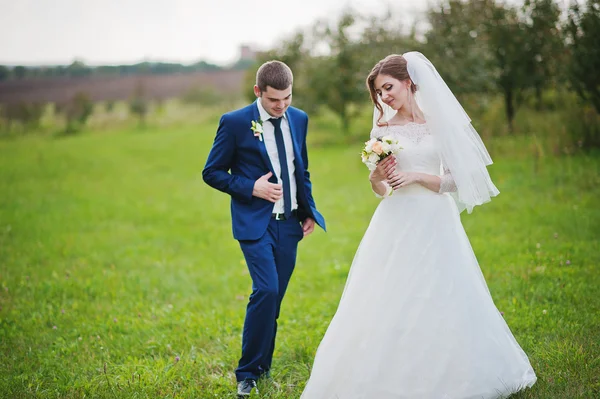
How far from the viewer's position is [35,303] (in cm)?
691

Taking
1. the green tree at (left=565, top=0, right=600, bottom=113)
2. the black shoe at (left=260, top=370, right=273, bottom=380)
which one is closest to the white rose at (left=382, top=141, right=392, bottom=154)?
the black shoe at (left=260, top=370, right=273, bottom=380)

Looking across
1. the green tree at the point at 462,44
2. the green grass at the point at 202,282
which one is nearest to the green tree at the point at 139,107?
the green grass at the point at 202,282

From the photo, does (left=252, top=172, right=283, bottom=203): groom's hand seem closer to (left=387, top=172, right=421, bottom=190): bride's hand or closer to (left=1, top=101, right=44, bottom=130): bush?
(left=387, top=172, right=421, bottom=190): bride's hand

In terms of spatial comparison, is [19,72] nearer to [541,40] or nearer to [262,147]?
[541,40]

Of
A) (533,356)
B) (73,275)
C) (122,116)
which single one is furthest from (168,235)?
(122,116)

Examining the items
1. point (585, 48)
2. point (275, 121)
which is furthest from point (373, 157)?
point (585, 48)

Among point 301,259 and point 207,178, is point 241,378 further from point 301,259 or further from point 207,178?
point 301,259

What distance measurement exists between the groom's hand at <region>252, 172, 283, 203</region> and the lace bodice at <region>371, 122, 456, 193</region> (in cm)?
94

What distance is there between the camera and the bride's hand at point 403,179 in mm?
4059

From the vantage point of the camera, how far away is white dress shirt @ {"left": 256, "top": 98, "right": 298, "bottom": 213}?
179 inches

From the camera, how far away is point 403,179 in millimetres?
4062

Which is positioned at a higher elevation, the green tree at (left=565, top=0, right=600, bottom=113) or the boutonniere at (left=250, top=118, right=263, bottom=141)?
the green tree at (left=565, top=0, right=600, bottom=113)

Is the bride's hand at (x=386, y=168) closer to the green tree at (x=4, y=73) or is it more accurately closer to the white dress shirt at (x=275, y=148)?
the white dress shirt at (x=275, y=148)

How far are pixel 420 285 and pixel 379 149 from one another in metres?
1.00
